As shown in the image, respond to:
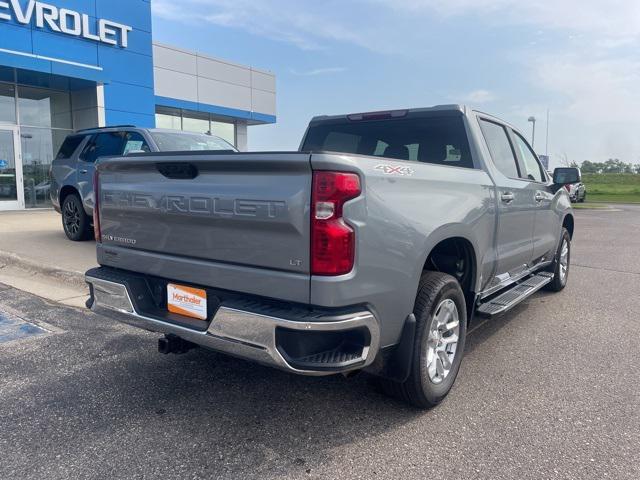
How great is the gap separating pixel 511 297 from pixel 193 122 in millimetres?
20586

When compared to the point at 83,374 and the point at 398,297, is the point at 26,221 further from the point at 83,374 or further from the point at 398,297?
the point at 398,297

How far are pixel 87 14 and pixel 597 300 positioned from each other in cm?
1537

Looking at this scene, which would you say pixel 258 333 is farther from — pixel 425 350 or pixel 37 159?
pixel 37 159

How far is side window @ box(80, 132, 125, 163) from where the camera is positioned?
8.07 meters

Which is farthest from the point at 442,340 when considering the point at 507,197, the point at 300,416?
the point at 507,197

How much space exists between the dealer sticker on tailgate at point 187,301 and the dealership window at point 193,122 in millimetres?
18110

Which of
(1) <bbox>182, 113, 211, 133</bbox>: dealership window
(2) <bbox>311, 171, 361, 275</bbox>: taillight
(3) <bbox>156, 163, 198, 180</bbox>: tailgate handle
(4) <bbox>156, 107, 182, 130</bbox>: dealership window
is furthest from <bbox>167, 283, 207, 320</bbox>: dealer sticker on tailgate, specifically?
(1) <bbox>182, 113, 211, 133</bbox>: dealership window

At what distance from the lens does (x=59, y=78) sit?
14.7m

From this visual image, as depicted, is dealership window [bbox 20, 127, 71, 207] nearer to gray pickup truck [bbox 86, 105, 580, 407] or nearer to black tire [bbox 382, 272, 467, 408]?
gray pickup truck [bbox 86, 105, 580, 407]

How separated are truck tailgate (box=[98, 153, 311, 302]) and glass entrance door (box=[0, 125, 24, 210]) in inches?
556

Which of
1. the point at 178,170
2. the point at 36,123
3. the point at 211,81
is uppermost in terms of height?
the point at 211,81

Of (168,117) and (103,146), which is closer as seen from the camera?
(103,146)

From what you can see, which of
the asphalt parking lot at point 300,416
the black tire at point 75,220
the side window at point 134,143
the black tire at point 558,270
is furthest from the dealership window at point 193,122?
the asphalt parking lot at point 300,416

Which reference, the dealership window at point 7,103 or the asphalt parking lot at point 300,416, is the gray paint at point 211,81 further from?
the asphalt parking lot at point 300,416
